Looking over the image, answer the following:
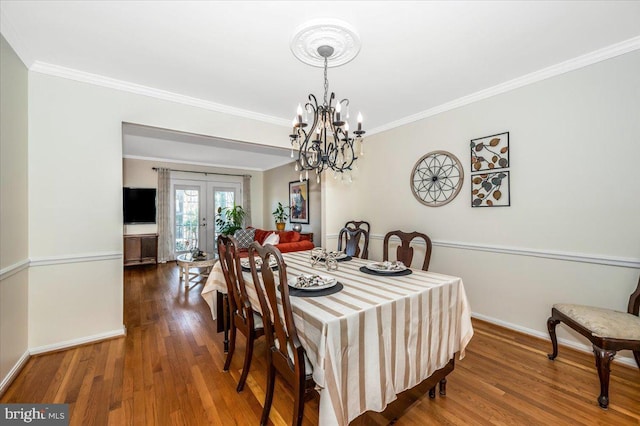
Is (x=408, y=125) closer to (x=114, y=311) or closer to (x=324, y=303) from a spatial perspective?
(x=324, y=303)

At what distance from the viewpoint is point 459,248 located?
308cm

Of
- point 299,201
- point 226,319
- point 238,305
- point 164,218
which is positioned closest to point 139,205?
point 164,218

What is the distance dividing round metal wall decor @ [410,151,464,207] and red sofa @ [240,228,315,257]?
2.01 meters

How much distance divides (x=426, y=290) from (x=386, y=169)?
2580mm

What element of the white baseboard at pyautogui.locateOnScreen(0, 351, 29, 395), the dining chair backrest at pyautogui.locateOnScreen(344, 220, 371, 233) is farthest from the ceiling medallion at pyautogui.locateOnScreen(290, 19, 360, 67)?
the white baseboard at pyautogui.locateOnScreen(0, 351, 29, 395)

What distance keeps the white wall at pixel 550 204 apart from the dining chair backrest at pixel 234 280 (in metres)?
2.44

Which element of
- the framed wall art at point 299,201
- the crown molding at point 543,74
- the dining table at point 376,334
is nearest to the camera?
the dining table at point 376,334

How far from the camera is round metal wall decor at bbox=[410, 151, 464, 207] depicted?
10.1 feet

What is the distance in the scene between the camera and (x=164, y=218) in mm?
6199

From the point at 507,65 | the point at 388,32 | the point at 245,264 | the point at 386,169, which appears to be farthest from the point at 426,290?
the point at 386,169

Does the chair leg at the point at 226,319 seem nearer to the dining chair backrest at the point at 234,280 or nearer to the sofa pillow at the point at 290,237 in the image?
the dining chair backrest at the point at 234,280

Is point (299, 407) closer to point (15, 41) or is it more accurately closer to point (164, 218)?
point (15, 41)

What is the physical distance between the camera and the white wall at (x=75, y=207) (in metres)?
2.28

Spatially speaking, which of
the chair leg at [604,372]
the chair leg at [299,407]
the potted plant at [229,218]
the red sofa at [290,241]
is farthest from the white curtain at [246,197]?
the chair leg at [604,372]
